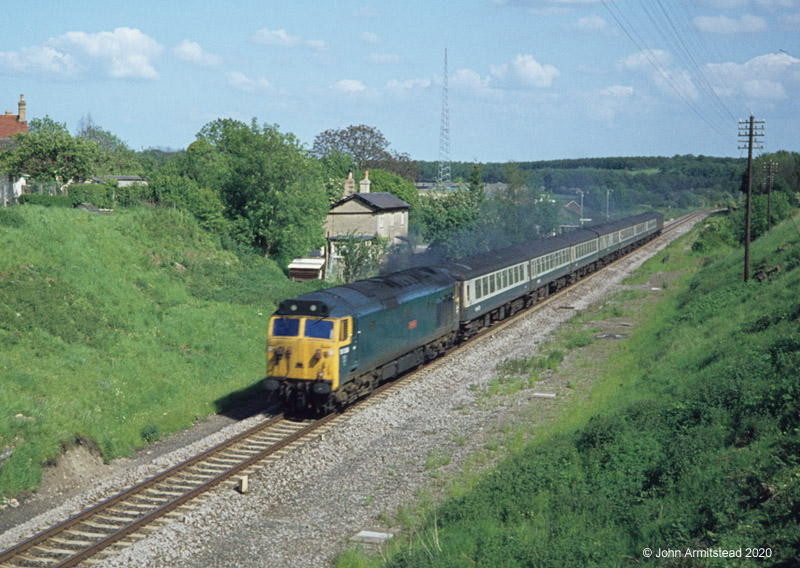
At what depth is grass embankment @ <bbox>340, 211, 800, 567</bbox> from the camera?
10.6m

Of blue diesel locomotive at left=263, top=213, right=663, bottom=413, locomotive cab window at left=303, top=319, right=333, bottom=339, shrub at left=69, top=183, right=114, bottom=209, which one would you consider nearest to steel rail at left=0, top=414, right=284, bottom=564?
blue diesel locomotive at left=263, top=213, right=663, bottom=413

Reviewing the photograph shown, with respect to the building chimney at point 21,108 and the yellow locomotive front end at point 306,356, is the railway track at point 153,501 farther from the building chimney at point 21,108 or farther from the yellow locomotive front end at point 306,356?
the building chimney at point 21,108

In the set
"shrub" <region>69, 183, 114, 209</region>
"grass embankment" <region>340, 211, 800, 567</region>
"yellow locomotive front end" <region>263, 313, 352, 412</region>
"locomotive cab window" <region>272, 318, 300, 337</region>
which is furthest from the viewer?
"shrub" <region>69, 183, 114, 209</region>

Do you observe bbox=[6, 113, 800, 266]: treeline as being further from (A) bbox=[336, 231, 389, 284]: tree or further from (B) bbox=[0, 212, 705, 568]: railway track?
(B) bbox=[0, 212, 705, 568]: railway track

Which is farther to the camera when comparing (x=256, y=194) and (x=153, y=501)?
(x=256, y=194)

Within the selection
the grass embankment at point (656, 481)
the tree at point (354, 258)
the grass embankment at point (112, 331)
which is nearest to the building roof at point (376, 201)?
the tree at point (354, 258)

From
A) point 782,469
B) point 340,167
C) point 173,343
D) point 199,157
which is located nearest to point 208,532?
point 782,469

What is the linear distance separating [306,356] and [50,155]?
42.2m

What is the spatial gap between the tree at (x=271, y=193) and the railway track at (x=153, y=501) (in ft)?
90.7

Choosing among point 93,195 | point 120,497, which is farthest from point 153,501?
point 93,195

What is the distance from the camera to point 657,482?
13.2 m

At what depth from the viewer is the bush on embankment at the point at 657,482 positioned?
419 inches

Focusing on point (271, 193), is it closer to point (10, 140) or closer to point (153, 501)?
point (153, 501)

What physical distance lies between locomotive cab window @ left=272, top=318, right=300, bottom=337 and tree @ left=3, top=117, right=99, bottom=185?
39.3m
